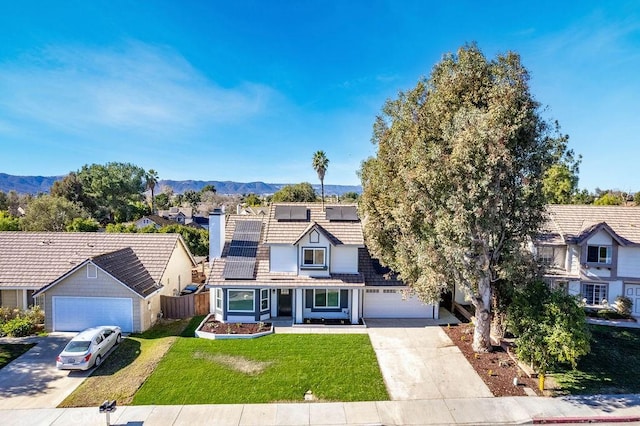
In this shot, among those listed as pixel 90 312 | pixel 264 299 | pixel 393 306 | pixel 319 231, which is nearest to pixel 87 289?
pixel 90 312

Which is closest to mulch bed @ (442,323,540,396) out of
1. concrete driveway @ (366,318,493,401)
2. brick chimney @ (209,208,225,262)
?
concrete driveway @ (366,318,493,401)

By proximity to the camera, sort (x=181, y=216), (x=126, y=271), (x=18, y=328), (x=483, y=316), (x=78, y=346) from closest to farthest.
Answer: (x=78, y=346)
(x=483, y=316)
(x=18, y=328)
(x=126, y=271)
(x=181, y=216)

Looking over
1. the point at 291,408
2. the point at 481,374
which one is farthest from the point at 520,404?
the point at 291,408

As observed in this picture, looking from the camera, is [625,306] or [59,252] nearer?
[59,252]

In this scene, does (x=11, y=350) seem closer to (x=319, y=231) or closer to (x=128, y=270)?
(x=128, y=270)

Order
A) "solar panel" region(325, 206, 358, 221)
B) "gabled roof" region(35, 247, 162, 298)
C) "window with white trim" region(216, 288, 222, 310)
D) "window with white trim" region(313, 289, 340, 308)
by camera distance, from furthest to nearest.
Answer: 1. "solar panel" region(325, 206, 358, 221)
2. "window with white trim" region(313, 289, 340, 308)
3. "window with white trim" region(216, 288, 222, 310)
4. "gabled roof" region(35, 247, 162, 298)

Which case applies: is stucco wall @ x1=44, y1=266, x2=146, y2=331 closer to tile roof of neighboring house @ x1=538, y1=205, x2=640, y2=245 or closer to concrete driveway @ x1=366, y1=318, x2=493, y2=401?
concrete driveway @ x1=366, y1=318, x2=493, y2=401

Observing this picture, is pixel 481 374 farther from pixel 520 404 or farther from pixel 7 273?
pixel 7 273
